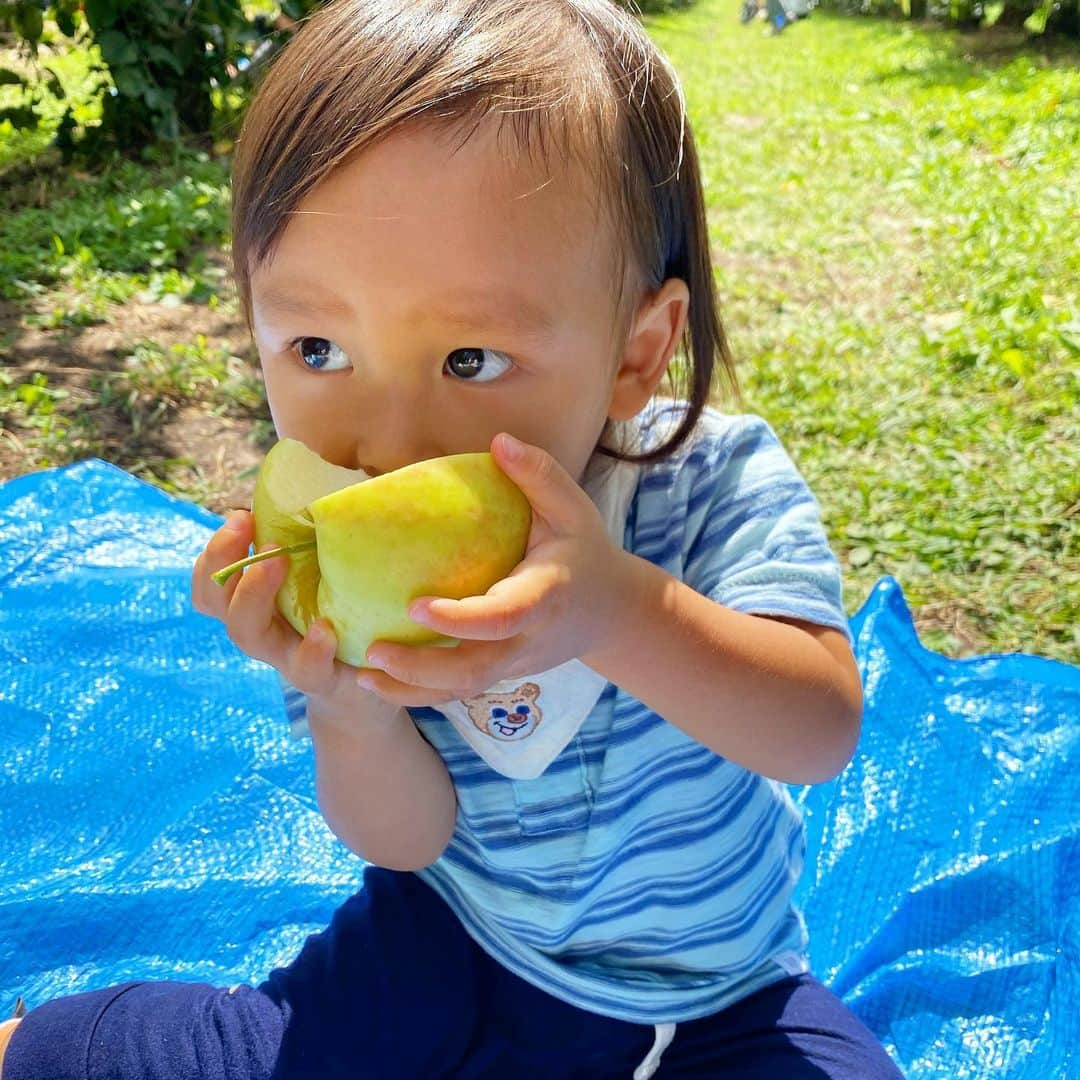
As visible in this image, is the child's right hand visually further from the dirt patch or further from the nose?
the dirt patch

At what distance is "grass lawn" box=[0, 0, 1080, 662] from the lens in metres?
2.73

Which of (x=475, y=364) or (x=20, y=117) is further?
(x=20, y=117)

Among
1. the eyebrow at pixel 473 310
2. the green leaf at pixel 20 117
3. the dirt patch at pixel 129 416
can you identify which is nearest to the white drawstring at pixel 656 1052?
the eyebrow at pixel 473 310

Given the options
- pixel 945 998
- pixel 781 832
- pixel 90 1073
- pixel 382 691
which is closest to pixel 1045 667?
pixel 945 998

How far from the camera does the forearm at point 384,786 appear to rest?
4.48 feet

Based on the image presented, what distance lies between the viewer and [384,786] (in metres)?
1.40

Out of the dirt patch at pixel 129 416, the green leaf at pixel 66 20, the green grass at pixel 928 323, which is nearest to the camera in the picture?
the green grass at pixel 928 323

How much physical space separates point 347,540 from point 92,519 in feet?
6.43

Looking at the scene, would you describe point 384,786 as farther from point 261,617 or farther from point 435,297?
point 435,297

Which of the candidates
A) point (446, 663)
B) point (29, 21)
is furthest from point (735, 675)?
point (29, 21)

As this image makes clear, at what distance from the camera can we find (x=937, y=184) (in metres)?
5.29

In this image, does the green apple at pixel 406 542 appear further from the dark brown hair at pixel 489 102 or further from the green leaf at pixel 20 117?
the green leaf at pixel 20 117

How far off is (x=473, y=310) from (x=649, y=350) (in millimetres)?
301

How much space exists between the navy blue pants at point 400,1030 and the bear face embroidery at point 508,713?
367 mm
